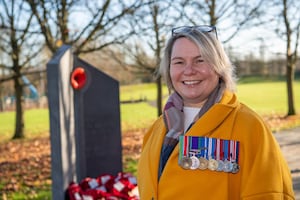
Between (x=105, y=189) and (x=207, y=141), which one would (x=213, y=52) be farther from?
(x=105, y=189)

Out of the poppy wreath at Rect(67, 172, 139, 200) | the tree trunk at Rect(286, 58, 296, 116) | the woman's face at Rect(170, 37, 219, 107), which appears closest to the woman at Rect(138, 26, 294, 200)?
the woman's face at Rect(170, 37, 219, 107)

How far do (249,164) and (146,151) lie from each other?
0.66 metres

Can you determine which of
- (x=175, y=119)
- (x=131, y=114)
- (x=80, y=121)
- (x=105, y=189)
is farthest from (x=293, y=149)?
(x=131, y=114)

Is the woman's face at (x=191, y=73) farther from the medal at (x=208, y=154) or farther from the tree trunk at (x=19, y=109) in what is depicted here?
the tree trunk at (x=19, y=109)

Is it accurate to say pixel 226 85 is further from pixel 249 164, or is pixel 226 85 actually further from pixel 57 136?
pixel 57 136

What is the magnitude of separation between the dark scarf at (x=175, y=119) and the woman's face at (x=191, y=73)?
0.04 m

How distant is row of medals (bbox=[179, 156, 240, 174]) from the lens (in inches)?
68.7

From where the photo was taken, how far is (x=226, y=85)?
1.97 meters

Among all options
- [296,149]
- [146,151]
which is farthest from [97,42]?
[146,151]

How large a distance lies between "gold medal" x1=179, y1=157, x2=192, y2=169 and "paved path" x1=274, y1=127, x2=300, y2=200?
3.29 metres

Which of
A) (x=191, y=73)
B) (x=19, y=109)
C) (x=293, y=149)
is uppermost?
(x=191, y=73)

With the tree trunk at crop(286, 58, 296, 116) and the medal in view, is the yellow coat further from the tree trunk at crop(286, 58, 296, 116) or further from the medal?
the tree trunk at crop(286, 58, 296, 116)

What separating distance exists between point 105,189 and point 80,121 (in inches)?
42.3

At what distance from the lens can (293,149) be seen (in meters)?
7.96
